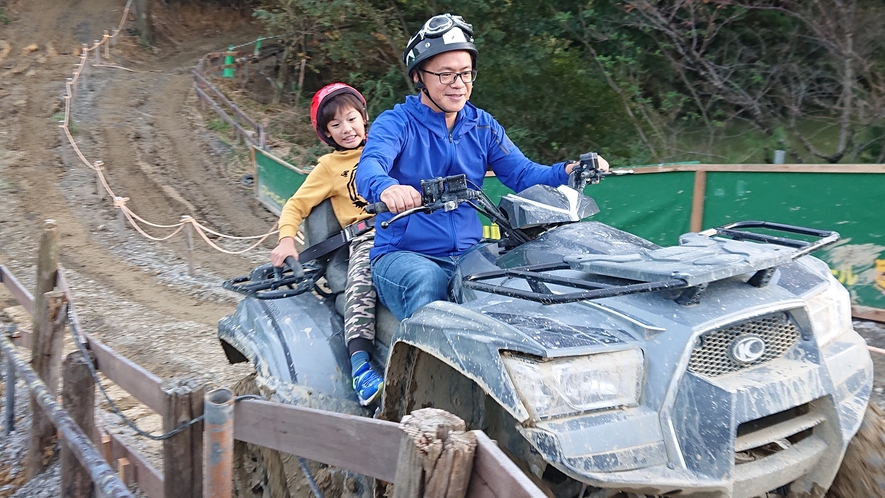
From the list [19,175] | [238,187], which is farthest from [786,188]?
[19,175]

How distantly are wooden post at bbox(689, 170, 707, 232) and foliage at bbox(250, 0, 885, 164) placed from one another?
3.92 meters

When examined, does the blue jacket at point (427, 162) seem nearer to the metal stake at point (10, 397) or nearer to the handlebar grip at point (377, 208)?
the handlebar grip at point (377, 208)

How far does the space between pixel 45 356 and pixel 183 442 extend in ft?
7.97

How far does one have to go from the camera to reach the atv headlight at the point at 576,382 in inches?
69.8

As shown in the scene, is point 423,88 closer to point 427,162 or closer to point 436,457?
point 427,162

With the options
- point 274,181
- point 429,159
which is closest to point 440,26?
point 429,159

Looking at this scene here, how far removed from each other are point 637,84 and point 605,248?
12471mm

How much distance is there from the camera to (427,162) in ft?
10.4

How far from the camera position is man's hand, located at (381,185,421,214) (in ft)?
8.11

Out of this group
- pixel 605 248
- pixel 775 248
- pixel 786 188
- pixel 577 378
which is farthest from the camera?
pixel 786 188

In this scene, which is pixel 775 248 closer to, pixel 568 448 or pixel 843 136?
pixel 568 448

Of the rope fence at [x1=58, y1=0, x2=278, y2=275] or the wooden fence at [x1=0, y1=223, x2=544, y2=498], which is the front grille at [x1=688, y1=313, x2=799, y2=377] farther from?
the rope fence at [x1=58, y1=0, x2=278, y2=275]

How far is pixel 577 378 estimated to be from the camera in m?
1.83

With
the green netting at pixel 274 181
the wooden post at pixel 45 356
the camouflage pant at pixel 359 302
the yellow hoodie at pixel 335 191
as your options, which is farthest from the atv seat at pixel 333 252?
the green netting at pixel 274 181
